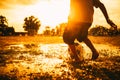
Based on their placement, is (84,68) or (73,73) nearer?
(73,73)

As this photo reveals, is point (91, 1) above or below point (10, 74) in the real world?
above

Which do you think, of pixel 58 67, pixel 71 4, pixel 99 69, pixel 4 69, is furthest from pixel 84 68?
pixel 4 69

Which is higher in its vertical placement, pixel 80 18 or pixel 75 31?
pixel 80 18

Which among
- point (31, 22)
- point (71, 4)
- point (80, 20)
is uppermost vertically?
point (31, 22)

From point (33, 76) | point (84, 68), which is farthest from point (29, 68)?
point (84, 68)

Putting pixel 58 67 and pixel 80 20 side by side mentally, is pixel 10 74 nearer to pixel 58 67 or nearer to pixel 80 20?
pixel 58 67

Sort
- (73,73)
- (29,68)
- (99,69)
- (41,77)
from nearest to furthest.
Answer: (41,77) → (73,73) → (99,69) → (29,68)

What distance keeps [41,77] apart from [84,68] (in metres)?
1.40

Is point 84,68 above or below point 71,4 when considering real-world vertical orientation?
below

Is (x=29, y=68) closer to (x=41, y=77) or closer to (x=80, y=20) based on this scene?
(x=41, y=77)

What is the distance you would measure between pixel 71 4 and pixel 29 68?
2.11 m

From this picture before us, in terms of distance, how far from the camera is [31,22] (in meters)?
90.6

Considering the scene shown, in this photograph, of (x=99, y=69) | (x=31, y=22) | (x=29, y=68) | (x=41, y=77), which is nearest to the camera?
(x=41, y=77)

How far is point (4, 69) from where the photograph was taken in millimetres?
6352
